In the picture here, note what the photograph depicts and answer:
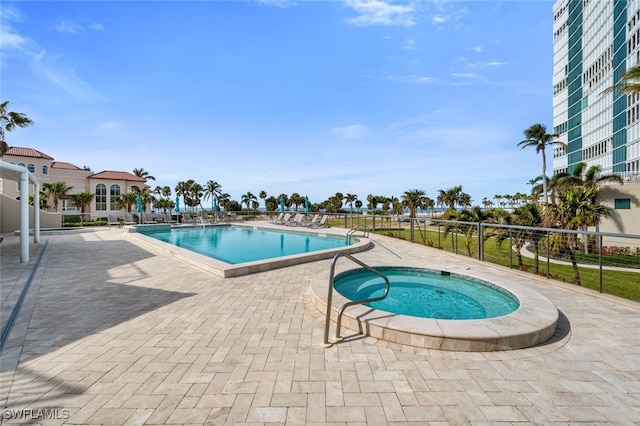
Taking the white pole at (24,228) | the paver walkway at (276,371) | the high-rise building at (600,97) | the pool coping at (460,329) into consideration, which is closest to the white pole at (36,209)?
the white pole at (24,228)

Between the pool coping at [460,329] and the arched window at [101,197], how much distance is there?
3785 cm

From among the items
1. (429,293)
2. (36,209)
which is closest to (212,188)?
(36,209)

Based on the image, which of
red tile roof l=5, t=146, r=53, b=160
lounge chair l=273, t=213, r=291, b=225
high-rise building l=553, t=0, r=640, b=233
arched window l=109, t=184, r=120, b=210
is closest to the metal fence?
lounge chair l=273, t=213, r=291, b=225

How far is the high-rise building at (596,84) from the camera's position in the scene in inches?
1029

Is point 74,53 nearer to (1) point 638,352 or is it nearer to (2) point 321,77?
(2) point 321,77

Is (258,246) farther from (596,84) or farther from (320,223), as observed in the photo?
(596,84)

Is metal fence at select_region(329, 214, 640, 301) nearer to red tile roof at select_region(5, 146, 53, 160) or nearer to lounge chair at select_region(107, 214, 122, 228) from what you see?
lounge chair at select_region(107, 214, 122, 228)

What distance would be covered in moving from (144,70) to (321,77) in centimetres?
887

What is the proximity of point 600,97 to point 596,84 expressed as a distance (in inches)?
113

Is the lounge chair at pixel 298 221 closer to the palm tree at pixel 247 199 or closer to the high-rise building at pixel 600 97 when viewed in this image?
the high-rise building at pixel 600 97

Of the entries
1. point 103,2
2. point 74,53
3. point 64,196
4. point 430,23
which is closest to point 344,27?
point 430,23

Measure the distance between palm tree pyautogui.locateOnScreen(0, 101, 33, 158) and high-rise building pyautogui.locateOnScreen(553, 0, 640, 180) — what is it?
116ft

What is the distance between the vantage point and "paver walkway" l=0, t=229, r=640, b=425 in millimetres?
1924

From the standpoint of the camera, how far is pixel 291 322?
3502mm
